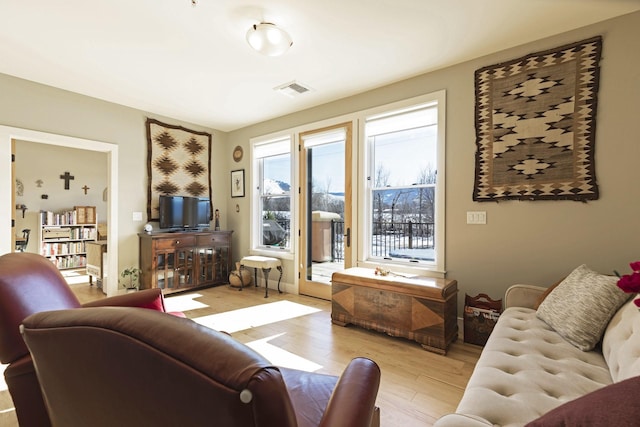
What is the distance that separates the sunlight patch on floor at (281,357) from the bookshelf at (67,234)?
5849 mm

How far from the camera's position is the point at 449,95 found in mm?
2881

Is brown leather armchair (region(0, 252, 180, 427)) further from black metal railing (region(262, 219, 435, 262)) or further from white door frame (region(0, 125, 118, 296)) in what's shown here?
black metal railing (region(262, 219, 435, 262))

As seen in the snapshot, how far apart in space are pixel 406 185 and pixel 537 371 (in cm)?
220

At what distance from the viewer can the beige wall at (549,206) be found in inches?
83.6

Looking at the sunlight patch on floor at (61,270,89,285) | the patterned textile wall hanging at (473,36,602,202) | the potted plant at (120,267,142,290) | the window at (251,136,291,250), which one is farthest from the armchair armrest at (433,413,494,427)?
the sunlight patch on floor at (61,270,89,285)

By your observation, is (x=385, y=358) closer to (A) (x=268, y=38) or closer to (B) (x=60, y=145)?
(A) (x=268, y=38)

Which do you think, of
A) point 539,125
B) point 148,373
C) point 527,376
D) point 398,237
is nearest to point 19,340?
point 148,373

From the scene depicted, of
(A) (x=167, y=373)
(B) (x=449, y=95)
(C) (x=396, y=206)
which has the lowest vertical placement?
(A) (x=167, y=373)

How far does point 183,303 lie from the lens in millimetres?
3746

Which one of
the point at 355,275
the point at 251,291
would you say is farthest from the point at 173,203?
the point at 355,275

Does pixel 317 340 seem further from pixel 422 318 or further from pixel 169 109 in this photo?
pixel 169 109

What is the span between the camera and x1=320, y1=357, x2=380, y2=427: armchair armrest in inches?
30.5

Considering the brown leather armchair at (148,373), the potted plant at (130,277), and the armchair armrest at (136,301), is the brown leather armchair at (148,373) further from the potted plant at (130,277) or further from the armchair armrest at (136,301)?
the potted plant at (130,277)

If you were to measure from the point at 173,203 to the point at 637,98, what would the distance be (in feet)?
16.7
